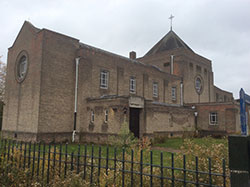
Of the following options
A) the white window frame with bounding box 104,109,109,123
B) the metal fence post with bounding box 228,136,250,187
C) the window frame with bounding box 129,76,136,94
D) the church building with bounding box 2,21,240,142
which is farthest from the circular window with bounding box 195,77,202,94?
the metal fence post with bounding box 228,136,250,187

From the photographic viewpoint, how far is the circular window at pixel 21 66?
21.7 m

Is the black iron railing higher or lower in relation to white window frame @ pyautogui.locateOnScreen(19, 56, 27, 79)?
lower

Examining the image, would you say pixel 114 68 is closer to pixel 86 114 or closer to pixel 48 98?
pixel 86 114

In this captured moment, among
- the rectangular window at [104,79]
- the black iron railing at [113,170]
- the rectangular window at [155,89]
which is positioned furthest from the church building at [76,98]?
the black iron railing at [113,170]

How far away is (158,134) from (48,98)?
10.6 meters

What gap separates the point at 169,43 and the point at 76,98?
23.3m

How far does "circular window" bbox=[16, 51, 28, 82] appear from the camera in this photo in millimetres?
21666

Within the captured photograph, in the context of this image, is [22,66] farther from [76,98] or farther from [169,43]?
[169,43]

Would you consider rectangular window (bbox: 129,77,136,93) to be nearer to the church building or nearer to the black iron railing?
the church building

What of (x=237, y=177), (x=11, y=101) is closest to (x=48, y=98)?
(x=11, y=101)

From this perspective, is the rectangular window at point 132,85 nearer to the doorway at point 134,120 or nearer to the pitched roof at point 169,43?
the doorway at point 134,120

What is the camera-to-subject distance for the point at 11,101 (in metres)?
22.6

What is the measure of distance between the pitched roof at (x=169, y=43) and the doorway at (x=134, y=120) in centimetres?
2045

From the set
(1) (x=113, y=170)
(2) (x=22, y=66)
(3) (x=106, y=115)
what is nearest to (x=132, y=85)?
(3) (x=106, y=115)
